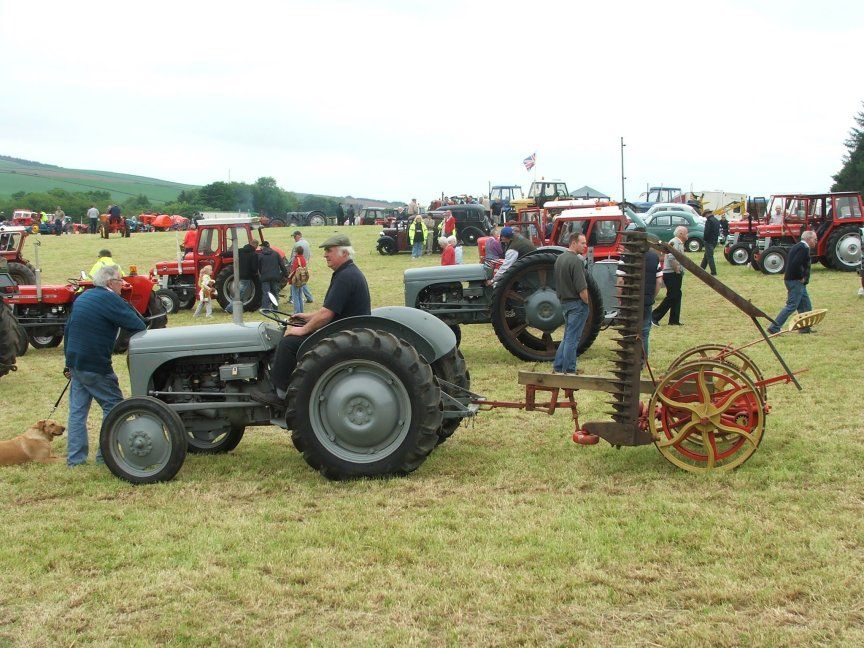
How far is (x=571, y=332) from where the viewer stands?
31.5ft

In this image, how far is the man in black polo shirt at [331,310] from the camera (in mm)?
6234

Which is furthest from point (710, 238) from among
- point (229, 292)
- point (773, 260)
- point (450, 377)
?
point (450, 377)

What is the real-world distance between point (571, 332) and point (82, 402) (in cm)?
499

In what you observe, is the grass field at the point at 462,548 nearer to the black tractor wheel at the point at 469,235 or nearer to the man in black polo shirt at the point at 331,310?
the man in black polo shirt at the point at 331,310

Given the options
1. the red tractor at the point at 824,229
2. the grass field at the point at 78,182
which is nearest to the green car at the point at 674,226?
the red tractor at the point at 824,229

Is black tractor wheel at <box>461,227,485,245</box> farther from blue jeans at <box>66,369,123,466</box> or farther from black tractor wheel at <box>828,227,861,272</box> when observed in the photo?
blue jeans at <box>66,369,123,466</box>

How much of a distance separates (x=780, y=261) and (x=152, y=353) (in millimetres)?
17676

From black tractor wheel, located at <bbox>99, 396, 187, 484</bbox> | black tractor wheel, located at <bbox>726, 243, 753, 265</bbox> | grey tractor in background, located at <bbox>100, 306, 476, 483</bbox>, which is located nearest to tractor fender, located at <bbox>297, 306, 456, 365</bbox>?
grey tractor in background, located at <bbox>100, 306, 476, 483</bbox>

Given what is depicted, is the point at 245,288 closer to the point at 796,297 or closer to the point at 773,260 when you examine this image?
the point at 796,297

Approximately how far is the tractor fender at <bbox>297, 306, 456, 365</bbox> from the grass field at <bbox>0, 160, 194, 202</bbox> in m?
107

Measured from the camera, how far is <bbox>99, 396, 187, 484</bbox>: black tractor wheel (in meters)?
6.19

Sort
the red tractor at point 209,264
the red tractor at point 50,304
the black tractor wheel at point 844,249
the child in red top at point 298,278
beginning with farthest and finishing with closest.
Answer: the black tractor wheel at point 844,249 → the red tractor at point 209,264 → the child in red top at point 298,278 → the red tractor at point 50,304

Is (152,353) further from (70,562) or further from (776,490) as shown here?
(776,490)

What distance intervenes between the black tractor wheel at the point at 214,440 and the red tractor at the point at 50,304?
7359 mm
